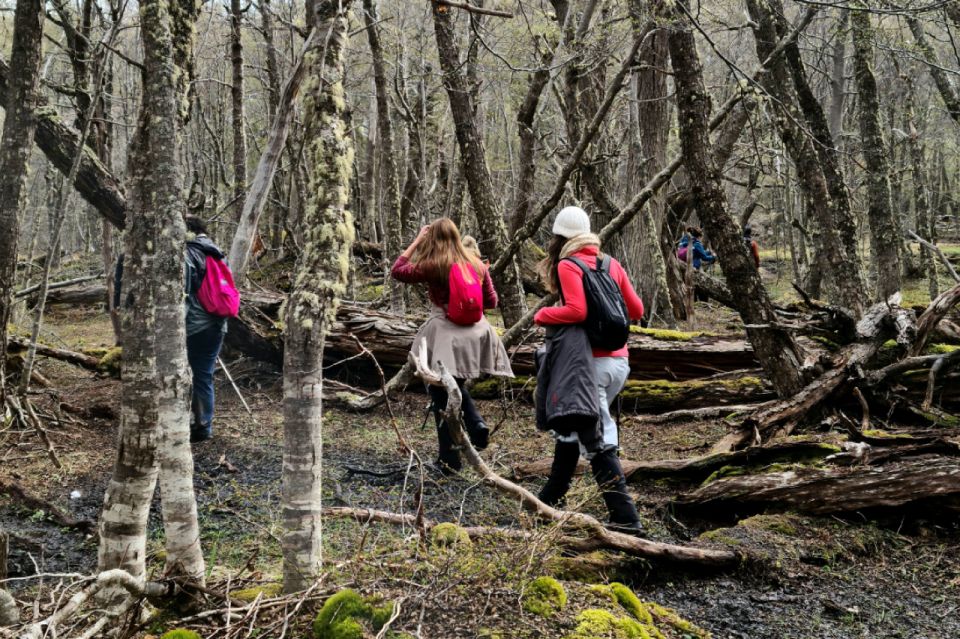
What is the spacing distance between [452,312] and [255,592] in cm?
319

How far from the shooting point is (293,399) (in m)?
3.05

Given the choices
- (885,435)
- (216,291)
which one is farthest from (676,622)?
(216,291)

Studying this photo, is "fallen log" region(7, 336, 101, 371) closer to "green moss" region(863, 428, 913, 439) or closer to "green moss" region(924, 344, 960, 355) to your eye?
"green moss" region(863, 428, 913, 439)

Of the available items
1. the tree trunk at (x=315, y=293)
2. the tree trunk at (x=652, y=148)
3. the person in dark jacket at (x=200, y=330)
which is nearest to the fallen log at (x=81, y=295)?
the person in dark jacket at (x=200, y=330)

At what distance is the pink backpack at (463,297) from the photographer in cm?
596

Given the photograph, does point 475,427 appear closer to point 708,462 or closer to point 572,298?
point 572,298

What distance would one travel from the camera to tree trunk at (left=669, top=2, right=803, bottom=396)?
21.4ft

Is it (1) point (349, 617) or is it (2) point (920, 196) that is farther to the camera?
(2) point (920, 196)

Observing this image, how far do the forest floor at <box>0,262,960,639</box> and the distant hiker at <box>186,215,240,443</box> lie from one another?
796 mm

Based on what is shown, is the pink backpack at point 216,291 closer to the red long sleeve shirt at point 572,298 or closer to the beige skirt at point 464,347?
the beige skirt at point 464,347

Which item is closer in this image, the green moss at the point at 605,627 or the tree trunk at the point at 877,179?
the green moss at the point at 605,627

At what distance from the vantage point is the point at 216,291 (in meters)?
6.90

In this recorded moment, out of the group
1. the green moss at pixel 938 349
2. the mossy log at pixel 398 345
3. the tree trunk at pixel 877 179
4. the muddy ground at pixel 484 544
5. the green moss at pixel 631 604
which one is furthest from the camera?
the tree trunk at pixel 877 179

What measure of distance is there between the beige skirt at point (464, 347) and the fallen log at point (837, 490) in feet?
6.30
